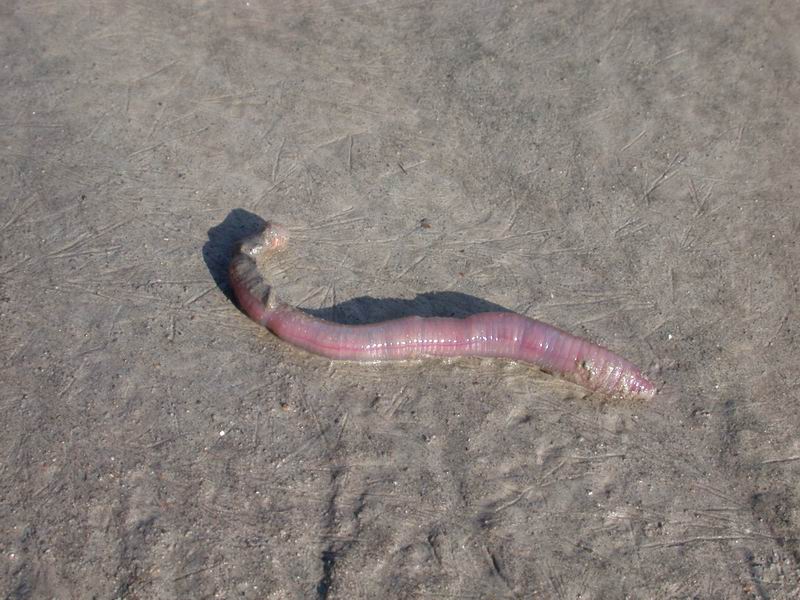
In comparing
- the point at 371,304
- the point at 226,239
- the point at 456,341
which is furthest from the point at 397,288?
the point at 226,239

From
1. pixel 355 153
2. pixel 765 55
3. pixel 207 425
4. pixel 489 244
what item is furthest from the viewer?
pixel 765 55

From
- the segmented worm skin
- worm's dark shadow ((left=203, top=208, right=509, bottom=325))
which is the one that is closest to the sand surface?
worm's dark shadow ((left=203, top=208, right=509, bottom=325))

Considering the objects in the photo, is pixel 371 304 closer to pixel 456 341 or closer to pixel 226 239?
pixel 456 341

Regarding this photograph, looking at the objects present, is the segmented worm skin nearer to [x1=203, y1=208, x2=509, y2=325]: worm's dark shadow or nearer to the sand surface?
the sand surface

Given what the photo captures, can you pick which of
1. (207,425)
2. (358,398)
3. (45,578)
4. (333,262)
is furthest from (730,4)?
(45,578)

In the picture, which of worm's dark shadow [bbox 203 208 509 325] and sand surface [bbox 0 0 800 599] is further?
worm's dark shadow [bbox 203 208 509 325]

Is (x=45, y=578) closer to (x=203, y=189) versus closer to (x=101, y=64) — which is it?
(x=203, y=189)

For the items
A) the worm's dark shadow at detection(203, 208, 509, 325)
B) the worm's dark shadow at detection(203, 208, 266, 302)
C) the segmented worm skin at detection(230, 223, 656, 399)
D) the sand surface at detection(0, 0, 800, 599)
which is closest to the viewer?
the sand surface at detection(0, 0, 800, 599)
